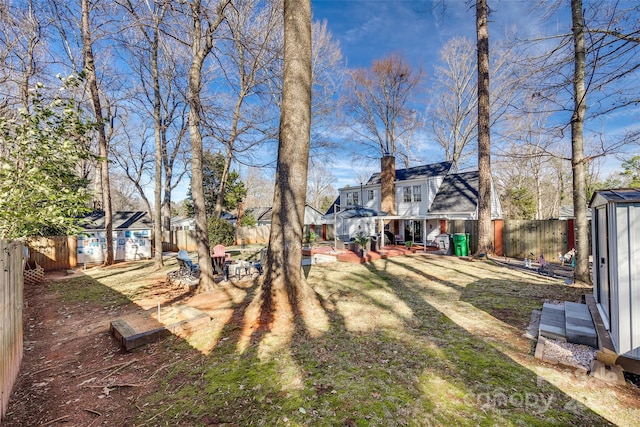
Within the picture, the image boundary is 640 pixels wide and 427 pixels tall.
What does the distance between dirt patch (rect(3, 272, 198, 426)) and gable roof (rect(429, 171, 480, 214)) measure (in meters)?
16.9

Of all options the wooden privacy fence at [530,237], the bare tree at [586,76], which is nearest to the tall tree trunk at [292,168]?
the bare tree at [586,76]

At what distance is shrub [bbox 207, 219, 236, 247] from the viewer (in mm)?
19625

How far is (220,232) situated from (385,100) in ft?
56.4

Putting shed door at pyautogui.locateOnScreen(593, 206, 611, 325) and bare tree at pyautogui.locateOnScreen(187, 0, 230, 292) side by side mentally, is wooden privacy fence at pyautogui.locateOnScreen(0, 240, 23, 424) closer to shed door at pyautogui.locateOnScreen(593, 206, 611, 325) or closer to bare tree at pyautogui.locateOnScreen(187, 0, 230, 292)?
bare tree at pyautogui.locateOnScreen(187, 0, 230, 292)

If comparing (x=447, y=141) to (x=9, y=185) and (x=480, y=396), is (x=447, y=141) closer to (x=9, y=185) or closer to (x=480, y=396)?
(x=480, y=396)

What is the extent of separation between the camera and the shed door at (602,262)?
4.07 m

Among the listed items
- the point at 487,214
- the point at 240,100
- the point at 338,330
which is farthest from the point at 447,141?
the point at 338,330

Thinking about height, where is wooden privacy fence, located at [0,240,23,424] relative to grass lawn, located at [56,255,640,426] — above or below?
above

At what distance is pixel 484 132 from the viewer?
39.0ft

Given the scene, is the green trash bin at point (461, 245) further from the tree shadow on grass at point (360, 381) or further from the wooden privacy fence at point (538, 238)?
the tree shadow on grass at point (360, 381)

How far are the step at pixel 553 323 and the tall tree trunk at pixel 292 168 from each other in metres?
4.09

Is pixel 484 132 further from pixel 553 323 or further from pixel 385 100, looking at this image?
pixel 385 100

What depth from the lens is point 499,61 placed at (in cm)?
1950

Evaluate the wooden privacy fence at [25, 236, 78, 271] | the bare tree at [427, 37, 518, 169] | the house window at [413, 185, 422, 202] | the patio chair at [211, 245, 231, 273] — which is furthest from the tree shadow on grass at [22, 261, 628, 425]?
the bare tree at [427, 37, 518, 169]
